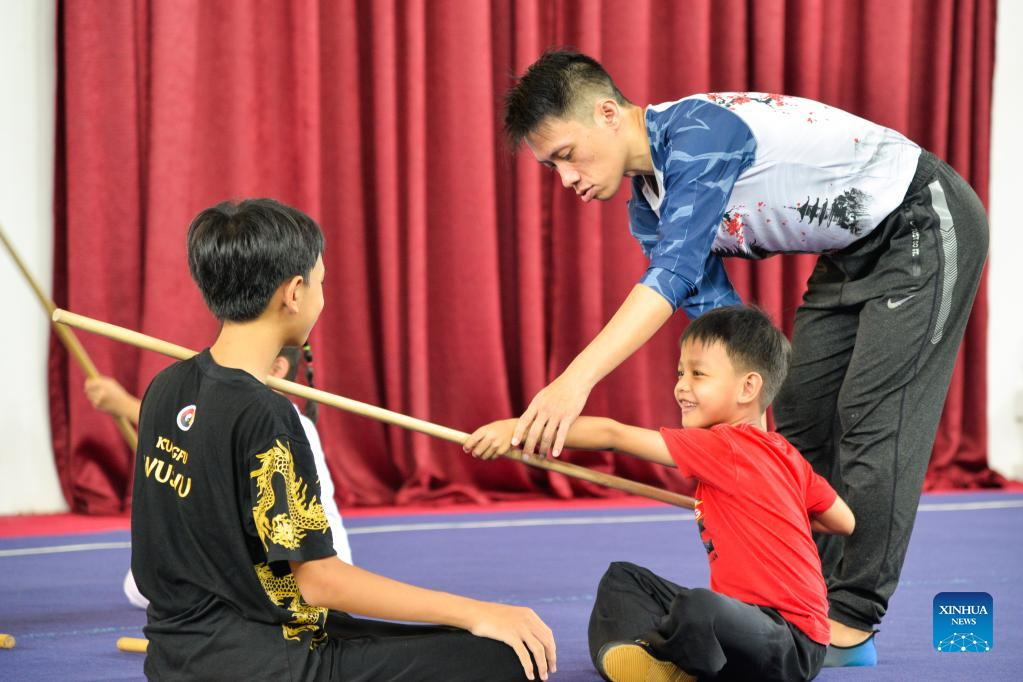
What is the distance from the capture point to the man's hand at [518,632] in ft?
5.09

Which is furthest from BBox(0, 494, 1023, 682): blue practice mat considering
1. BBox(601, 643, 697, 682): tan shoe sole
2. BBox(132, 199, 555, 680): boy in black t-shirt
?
BBox(132, 199, 555, 680): boy in black t-shirt

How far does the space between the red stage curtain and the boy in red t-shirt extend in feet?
7.90

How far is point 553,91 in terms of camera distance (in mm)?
2121

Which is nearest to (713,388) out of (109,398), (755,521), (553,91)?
(755,521)

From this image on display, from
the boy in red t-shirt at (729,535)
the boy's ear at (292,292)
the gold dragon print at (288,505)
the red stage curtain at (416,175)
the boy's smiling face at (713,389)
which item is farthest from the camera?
the red stage curtain at (416,175)

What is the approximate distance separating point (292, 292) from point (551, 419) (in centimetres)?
48

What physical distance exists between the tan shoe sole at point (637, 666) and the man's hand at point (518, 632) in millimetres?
361

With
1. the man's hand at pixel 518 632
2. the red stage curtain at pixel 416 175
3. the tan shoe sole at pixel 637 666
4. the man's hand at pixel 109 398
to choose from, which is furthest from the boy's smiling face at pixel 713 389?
the red stage curtain at pixel 416 175

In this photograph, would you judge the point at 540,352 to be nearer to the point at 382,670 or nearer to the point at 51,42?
the point at 51,42

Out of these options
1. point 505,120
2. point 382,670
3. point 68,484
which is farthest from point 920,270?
→ point 68,484

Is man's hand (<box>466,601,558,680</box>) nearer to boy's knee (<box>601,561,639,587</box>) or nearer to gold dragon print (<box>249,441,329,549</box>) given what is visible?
gold dragon print (<box>249,441,329,549</box>)

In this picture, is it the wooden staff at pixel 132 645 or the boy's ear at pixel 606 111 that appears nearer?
the boy's ear at pixel 606 111

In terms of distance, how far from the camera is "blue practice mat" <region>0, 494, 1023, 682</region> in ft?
7.25

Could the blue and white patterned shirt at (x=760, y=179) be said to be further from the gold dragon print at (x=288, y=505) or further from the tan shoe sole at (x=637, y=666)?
the gold dragon print at (x=288, y=505)
